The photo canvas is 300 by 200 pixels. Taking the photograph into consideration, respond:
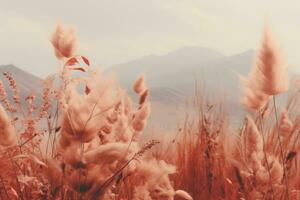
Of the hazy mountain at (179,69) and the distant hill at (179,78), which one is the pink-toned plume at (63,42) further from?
the hazy mountain at (179,69)

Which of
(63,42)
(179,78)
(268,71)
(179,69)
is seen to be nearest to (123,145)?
(268,71)

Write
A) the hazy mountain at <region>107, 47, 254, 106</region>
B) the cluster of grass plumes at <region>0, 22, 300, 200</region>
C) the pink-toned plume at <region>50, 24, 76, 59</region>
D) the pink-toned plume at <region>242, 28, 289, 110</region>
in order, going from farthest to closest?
the hazy mountain at <region>107, 47, 254, 106</region>
the pink-toned plume at <region>50, 24, 76, 59</region>
the pink-toned plume at <region>242, 28, 289, 110</region>
the cluster of grass plumes at <region>0, 22, 300, 200</region>

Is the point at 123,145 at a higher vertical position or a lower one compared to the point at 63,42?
lower

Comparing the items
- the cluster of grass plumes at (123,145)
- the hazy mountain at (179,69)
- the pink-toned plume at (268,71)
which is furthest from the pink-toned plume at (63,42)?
the hazy mountain at (179,69)

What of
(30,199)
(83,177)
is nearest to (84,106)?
(83,177)

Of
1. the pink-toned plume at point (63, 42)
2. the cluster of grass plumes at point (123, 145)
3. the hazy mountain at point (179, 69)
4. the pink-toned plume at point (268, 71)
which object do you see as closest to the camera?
the cluster of grass plumes at point (123, 145)

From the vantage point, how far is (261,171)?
6.26 ft

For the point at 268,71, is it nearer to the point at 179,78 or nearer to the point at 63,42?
the point at 63,42

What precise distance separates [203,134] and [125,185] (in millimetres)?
874

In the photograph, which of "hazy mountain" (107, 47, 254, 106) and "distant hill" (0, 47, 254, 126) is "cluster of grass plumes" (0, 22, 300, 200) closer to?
"distant hill" (0, 47, 254, 126)

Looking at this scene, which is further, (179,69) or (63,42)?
(179,69)

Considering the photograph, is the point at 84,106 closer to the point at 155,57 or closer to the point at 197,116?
the point at 197,116

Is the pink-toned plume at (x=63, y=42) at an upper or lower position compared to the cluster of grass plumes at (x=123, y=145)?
upper

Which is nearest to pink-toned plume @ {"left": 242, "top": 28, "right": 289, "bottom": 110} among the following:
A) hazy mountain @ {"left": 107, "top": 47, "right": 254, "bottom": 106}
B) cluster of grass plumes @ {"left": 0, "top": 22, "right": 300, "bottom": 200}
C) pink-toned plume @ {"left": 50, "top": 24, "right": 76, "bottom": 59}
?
cluster of grass plumes @ {"left": 0, "top": 22, "right": 300, "bottom": 200}
